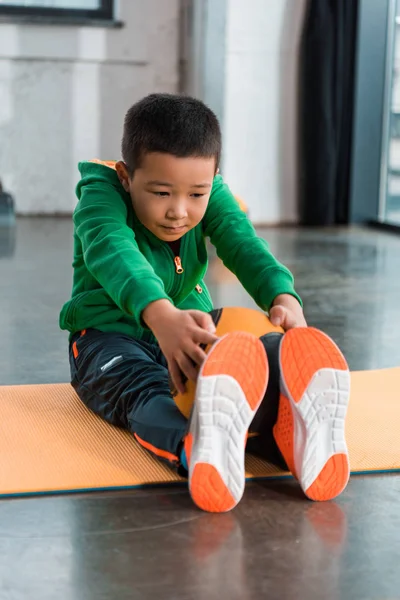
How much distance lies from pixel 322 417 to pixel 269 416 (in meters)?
0.13

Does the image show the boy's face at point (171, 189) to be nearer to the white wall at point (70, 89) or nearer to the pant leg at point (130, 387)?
the pant leg at point (130, 387)

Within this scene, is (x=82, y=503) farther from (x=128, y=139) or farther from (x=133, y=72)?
(x=133, y=72)

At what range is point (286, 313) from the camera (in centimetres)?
126

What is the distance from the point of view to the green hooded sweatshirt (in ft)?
4.18

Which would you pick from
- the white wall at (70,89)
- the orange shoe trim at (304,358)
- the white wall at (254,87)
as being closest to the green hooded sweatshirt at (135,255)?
the orange shoe trim at (304,358)

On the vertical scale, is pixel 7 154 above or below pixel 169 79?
below

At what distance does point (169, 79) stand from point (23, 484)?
156 inches

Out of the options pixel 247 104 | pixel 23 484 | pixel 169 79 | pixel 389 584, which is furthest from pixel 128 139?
pixel 169 79

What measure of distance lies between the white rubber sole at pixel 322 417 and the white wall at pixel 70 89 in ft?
12.7

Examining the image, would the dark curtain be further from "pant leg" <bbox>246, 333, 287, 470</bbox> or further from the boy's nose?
"pant leg" <bbox>246, 333, 287, 470</bbox>

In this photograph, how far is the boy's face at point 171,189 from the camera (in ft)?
4.09

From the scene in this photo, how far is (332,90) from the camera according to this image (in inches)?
175

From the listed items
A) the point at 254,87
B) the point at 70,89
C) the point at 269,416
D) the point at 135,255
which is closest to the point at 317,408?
the point at 269,416

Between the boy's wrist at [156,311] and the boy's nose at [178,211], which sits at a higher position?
the boy's nose at [178,211]
